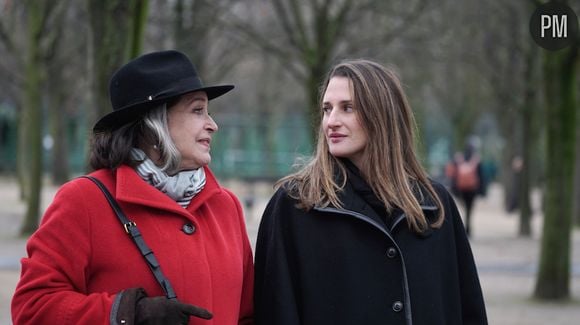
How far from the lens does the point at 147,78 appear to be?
3.77 metres

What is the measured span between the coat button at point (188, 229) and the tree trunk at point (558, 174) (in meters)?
8.40

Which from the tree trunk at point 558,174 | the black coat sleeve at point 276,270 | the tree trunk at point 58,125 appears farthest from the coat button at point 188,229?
the tree trunk at point 58,125

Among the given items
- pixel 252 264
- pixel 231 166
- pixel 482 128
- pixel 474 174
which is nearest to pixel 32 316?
pixel 252 264

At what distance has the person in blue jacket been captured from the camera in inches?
151

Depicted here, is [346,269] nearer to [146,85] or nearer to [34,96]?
[146,85]

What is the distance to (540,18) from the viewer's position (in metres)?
9.12

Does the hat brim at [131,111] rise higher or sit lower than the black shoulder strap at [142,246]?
higher

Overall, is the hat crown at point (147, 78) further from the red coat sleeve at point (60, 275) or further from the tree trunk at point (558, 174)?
the tree trunk at point (558, 174)

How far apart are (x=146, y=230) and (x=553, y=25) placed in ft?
23.5

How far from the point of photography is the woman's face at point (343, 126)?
12.9 ft

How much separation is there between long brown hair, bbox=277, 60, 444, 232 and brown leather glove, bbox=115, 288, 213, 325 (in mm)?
641

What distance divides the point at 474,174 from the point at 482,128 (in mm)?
41649

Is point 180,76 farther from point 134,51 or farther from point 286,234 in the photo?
point 134,51

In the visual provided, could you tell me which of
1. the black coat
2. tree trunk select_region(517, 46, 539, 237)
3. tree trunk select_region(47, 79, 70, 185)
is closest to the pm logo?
the black coat
